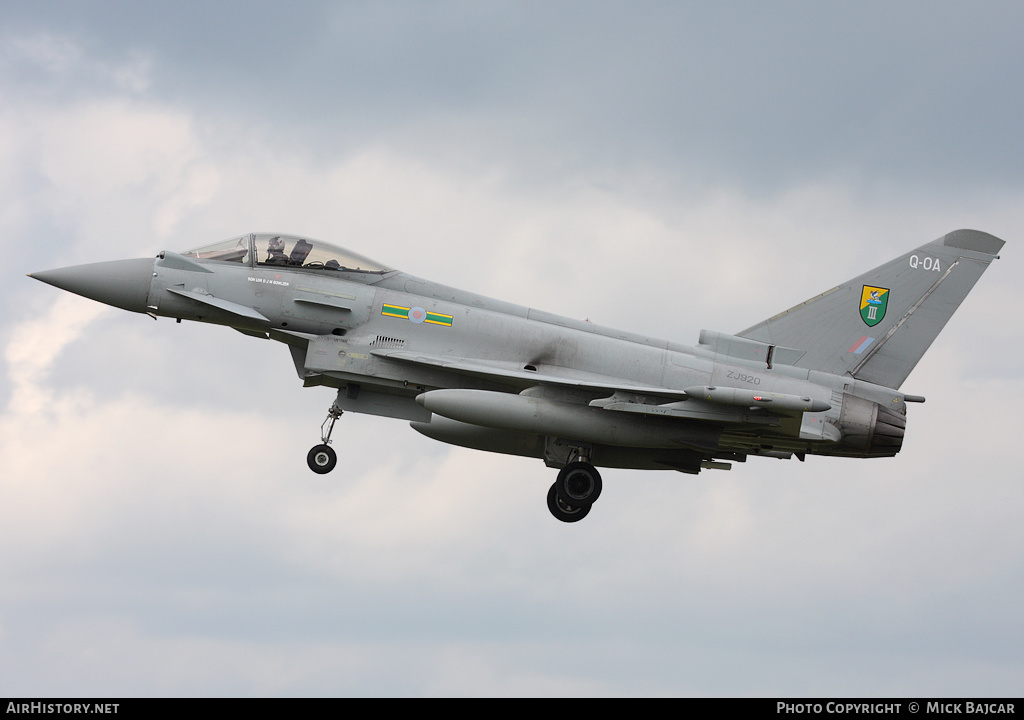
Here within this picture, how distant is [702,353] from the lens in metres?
18.1

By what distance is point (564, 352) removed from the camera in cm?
1778

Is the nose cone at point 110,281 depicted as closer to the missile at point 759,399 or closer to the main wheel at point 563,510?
the main wheel at point 563,510

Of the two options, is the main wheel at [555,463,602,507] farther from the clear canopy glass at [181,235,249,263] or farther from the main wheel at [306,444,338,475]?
the clear canopy glass at [181,235,249,263]

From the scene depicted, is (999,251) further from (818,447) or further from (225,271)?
(225,271)

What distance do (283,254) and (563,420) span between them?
16.6 feet

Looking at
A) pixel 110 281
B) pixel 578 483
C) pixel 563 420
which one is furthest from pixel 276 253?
pixel 578 483

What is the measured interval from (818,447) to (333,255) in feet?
27.2

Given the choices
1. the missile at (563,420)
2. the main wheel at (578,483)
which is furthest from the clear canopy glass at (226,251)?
the main wheel at (578,483)

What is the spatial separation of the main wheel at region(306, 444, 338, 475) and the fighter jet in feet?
0.08

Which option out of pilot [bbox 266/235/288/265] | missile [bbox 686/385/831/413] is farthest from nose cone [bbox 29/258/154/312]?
missile [bbox 686/385/831/413]

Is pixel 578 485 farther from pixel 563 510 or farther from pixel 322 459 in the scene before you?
pixel 322 459

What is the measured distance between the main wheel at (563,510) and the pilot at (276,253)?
5686mm
